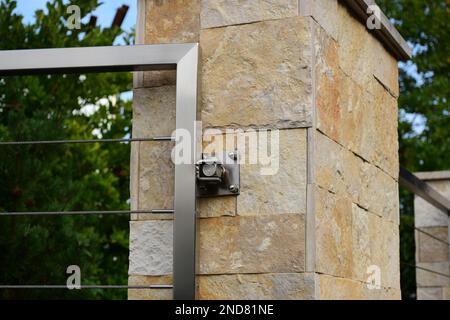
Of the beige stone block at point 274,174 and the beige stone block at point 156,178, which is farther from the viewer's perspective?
the beige stone block at point 156,178

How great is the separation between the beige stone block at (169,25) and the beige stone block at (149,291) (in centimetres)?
56

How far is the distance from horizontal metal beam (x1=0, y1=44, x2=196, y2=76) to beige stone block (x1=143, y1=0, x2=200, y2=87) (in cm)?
8

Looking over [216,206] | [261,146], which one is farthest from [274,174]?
[216,206]

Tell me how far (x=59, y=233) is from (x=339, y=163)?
3504 mm

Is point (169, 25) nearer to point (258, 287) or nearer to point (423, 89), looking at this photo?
point (258, 287)

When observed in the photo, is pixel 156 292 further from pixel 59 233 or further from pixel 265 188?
pixel 59 233

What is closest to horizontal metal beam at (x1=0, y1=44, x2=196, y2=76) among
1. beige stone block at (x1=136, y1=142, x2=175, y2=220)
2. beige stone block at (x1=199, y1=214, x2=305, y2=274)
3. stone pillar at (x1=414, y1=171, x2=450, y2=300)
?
beige stone block at (x1=136, y1=142, x2=175, y2=220)

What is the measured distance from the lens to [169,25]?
2467 mm

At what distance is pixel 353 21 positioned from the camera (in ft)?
9.00

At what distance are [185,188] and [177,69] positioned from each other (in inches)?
13.1

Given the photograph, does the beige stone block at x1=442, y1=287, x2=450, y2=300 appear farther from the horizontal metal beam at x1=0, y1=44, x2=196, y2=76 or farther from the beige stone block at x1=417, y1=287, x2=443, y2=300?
the horizontal metal beam at x1=0, y1=44, x2=196, y2=76

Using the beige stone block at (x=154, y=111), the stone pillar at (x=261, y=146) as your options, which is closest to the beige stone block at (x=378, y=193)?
the stone pillar at (x=261, y=146)

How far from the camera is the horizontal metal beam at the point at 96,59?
7.62 ft

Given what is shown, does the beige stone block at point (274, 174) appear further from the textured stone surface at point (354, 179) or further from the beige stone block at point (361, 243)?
the beige stone block at point (361, 243)
